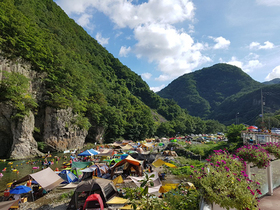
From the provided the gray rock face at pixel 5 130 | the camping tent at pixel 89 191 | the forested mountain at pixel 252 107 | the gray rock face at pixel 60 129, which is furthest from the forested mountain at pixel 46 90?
the forested mountain at pixel 252 107

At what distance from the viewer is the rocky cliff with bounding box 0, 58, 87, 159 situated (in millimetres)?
29000

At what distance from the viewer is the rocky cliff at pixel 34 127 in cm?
2900

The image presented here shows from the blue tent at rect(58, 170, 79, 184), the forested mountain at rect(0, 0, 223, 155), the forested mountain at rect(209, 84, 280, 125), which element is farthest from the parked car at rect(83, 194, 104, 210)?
the forested mountain at rect(209, 84, 280, 125)

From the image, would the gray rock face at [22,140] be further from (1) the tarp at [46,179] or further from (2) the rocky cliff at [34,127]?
(1) the tarp at [46,179]

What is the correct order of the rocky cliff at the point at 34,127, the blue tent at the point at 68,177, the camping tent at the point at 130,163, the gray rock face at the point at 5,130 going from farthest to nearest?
1. the rocky cliff at the point at 34,127
2. the gray rock face at the point at 5,130
3. the camping tent at the point at 130,163
4. the blue tent at the point at 68,177

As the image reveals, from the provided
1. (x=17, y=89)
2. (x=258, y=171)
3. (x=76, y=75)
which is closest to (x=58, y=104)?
(x=17, y=89)

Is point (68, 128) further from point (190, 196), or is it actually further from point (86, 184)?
point (190, 196)

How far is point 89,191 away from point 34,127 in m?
29.5

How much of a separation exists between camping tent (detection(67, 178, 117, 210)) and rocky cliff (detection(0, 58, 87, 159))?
2307cm

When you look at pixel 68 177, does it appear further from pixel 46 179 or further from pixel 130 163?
pixel 130 163

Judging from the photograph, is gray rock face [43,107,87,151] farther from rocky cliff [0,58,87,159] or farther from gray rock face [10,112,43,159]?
gray rock face [10,112,43,159]

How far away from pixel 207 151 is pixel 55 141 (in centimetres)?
3183

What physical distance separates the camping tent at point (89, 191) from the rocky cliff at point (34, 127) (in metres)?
23.1

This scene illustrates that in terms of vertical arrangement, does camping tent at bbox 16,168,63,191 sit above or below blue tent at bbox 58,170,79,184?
→ above
